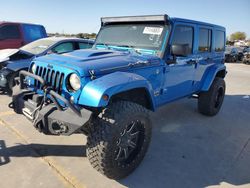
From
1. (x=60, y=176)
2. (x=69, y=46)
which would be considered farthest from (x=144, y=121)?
(x=69, y=46)

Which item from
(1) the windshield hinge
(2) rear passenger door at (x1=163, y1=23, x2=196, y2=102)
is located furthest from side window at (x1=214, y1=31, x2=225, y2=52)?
(1) the windshield hinge

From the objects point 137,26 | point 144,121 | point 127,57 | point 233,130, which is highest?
point 137,26

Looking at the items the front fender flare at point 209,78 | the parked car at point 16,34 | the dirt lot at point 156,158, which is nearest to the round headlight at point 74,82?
the dirt lot at point 156,158

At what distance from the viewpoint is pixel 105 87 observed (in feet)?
8.63

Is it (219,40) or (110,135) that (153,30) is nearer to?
(110,135)

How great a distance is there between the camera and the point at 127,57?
355cm

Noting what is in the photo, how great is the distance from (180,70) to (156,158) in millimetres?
1547

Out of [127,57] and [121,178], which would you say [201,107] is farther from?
[121,178]

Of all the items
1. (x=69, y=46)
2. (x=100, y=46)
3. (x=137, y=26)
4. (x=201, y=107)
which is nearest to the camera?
(x=137, y=26)

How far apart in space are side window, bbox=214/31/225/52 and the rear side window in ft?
22.9

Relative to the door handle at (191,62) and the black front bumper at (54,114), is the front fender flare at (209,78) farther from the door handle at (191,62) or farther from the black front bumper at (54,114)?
the black front bumper at (54,114)

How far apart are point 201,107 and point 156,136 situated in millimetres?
1756

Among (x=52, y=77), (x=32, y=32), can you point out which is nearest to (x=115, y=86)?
(x=52, y=77)

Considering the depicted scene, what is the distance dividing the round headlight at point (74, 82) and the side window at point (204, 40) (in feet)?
9.73
